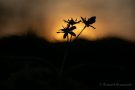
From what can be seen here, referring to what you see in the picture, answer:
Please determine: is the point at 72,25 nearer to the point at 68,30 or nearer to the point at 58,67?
the point at 68,30

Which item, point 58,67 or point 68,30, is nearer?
point 68,30

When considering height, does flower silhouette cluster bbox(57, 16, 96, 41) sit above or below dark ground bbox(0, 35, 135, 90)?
above

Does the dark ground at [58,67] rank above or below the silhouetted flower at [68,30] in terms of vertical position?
below

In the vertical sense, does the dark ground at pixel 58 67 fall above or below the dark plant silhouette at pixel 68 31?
below

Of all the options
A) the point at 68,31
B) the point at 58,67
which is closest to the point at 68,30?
the point at 68,31

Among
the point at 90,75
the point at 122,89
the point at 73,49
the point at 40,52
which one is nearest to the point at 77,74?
the point at 90,75

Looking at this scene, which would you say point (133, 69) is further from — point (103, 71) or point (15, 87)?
point (15, 87)

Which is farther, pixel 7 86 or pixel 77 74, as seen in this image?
pixel 77 74

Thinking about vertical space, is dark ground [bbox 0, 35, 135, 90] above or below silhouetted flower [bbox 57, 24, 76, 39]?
below
